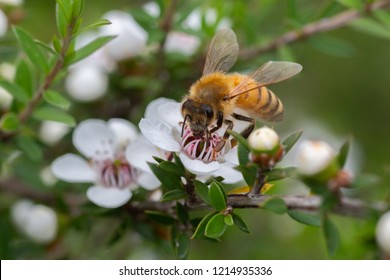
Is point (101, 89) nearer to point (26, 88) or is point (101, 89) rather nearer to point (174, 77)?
point (174, 77)

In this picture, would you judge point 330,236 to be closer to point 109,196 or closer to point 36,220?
point 109,196

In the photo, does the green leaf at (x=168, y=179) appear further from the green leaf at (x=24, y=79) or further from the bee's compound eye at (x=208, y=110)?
the green leaf at (x=24, y=79)

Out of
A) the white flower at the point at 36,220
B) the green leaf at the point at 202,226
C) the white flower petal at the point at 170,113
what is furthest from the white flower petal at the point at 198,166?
the white flower at the point at 36,220

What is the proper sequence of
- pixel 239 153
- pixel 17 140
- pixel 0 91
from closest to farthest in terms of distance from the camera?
1. pixel 239 153
2. pixel 17 140
3. pixel 0 91

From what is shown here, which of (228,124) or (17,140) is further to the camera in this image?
(17,140)

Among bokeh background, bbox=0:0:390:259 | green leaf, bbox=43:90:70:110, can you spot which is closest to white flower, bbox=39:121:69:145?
bokeh background, bbox=0:0:390:259
